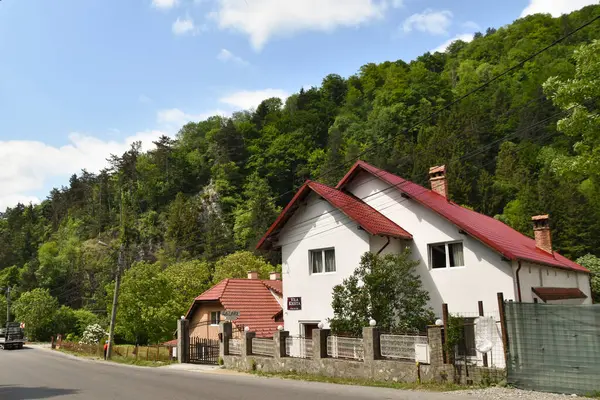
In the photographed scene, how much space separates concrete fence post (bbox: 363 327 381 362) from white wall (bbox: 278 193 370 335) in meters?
5.05

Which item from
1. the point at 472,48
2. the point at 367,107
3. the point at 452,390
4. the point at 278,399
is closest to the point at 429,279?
the point at 452,390

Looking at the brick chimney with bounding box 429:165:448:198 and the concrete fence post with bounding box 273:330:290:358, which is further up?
the brick chimney with bounding box 429:165:448:198

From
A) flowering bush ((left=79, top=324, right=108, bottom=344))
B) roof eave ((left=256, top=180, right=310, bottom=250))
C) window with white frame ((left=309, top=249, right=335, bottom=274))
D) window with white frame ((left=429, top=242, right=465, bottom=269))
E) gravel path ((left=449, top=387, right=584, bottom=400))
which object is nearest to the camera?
gravel path ((left=449, top=387, right=584, bottom=400))

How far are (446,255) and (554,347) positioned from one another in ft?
27.0

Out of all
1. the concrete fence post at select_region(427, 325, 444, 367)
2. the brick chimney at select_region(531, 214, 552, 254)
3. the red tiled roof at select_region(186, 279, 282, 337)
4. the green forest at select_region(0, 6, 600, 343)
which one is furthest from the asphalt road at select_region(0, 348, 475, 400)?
the green forest at select_region(0, 6, 600, 343)

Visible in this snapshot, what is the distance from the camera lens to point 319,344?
17688 mm

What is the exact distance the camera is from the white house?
760 inches

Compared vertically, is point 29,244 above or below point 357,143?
below

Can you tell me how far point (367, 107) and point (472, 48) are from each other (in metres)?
27.9

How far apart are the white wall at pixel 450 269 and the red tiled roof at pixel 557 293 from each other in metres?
2.15

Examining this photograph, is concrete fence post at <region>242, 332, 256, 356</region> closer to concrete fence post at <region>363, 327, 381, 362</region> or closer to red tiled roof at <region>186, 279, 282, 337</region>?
red tiled roof at <region>186, 279, 282, 337</region>

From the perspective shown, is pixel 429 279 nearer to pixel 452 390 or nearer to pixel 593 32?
pixel 452 390

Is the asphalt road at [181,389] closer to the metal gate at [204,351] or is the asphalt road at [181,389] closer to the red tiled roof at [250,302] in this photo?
the metal gate at [204,351]

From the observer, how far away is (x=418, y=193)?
22922 mm
